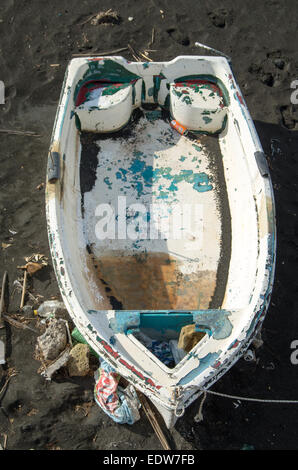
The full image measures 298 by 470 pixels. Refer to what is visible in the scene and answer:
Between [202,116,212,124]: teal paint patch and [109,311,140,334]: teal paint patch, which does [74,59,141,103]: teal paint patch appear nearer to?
[202,116,212,124]: teal paint patch

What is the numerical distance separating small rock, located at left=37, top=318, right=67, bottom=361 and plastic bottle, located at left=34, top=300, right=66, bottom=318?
0.60 ft

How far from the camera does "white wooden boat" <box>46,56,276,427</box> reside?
371 centimetres

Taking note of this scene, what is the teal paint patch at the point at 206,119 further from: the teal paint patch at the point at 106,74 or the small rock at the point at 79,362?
the small rock at the point at 79,362

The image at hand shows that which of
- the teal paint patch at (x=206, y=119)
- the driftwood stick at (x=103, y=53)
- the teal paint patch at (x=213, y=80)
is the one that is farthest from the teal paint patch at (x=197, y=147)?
the driftwood stick at (x=103, y=53)

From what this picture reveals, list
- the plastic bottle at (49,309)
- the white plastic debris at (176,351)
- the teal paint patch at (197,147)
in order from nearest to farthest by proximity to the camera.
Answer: the white plastic debris at (176,351) < the plastic bottle at (49,309) < the teal paint patch at (197,147)

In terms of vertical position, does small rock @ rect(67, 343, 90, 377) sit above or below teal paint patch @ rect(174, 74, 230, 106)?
below

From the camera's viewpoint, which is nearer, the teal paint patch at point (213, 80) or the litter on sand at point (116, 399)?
the litter on sand at point (116, 399)

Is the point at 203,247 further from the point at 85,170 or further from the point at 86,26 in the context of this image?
the point at 86,26

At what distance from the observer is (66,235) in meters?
4.27

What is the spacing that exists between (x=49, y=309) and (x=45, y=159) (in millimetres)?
2266

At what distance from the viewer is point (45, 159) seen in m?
6.10

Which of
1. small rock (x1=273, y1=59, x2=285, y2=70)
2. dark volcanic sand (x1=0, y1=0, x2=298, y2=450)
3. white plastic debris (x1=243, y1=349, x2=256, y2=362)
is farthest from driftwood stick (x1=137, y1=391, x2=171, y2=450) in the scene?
small rock (x1=273, y1=59, x2=285, y2=70)

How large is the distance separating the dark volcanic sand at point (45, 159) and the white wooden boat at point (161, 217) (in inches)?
32.7

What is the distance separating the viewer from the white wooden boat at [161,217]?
12.2ft
